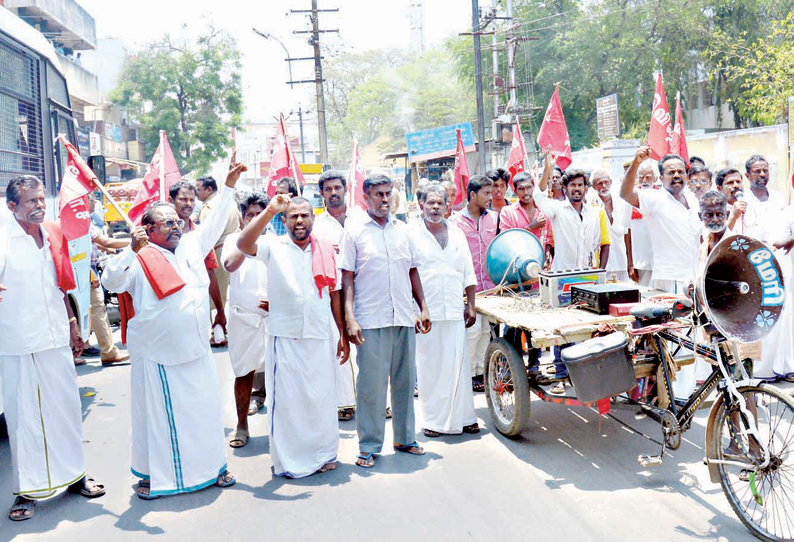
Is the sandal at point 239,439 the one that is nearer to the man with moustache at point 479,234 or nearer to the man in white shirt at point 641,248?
the man with moustache at point 479,234

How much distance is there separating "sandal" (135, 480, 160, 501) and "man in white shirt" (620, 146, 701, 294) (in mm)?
4248

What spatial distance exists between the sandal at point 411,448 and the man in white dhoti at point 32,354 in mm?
2126

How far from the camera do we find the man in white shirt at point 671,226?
6.15 metres

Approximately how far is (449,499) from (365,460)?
0.81 m

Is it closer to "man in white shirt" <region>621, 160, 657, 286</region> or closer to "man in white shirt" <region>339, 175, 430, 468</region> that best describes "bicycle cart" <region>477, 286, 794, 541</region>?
"man in white shirt" <region>339, 175, 430, 468</region>

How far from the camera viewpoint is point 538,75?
3469 cm

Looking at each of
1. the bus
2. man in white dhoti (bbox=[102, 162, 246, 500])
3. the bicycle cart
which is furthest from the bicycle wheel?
the bus

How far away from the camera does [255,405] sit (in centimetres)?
627

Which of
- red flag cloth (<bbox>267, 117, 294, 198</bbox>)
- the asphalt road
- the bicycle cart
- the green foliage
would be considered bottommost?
the asphalt road

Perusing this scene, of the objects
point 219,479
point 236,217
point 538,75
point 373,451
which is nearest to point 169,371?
→ point 219,479

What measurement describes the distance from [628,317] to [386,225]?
172cm

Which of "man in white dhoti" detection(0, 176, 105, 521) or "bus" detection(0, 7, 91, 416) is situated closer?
"man in white dhoti" detection(0, 176, 105, 521)

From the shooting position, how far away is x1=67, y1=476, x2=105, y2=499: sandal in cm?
455

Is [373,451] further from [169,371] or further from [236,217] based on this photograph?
[236,217]
